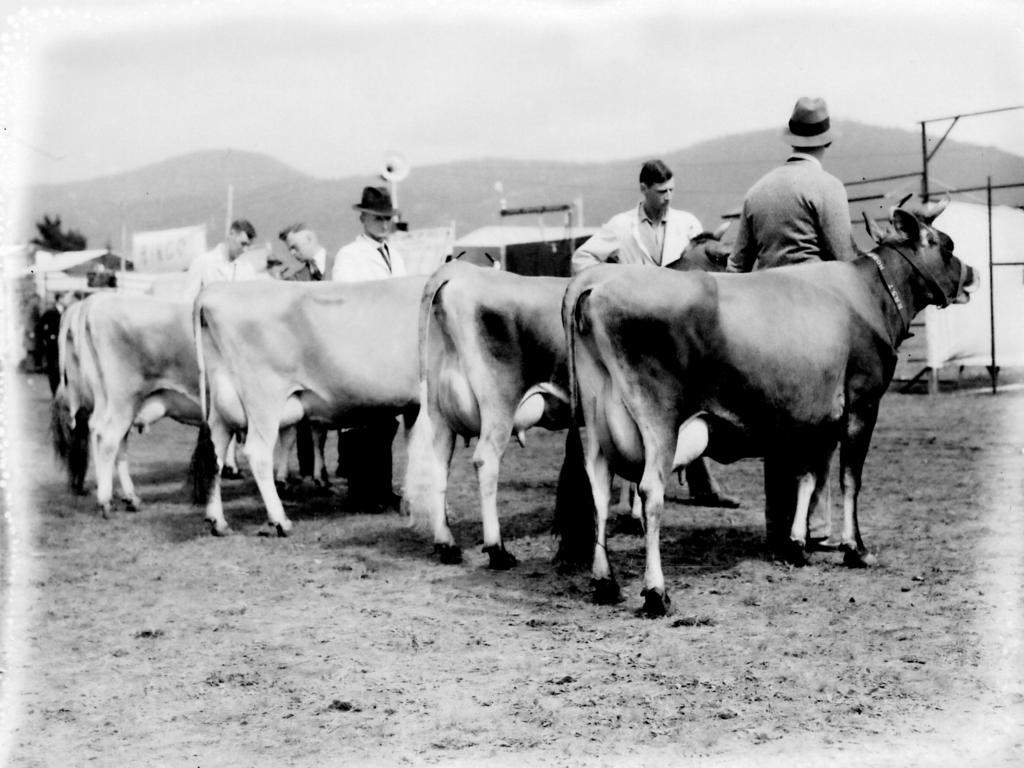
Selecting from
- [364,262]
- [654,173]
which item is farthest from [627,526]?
[364,262]

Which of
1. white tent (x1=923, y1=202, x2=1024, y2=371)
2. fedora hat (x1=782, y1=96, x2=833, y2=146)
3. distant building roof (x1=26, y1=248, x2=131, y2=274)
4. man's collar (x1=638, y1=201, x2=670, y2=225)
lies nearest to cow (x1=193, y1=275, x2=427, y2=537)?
man's collar (x1=638, y1=201, x2=670, y2=225)

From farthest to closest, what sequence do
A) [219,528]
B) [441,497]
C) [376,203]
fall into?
[376,203] → [219,528] → [441,497]

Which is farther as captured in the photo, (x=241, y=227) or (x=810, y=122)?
(x=241, y=227)

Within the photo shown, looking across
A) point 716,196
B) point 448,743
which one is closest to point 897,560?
point 448,743

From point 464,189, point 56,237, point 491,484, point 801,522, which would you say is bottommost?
point 801,522

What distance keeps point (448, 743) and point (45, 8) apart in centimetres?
329

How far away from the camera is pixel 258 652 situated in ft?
17.2

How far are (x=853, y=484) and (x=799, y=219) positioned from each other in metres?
1.61

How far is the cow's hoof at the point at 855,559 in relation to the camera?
20.9ft

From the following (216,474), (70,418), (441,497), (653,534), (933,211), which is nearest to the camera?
(653,534)

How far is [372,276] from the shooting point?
30.3ft

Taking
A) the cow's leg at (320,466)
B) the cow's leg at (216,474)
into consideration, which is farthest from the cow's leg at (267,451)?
the cow's leg at (320,466)

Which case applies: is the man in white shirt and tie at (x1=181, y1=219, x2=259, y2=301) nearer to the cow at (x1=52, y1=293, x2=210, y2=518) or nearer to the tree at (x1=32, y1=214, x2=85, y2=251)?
the cow at (x1=52, y1=293, x2=210, y2=518)

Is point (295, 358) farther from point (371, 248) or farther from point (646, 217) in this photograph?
point (646, 217)
